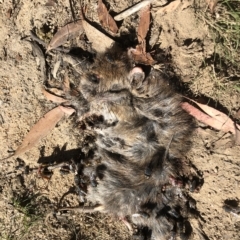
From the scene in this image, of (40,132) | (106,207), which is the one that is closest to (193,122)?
(106,207)

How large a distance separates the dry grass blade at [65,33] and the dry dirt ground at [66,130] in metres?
0.08

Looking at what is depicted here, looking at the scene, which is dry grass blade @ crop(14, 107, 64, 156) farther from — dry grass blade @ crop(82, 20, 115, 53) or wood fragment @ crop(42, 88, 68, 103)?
dry grass blade @ crop(82, 20, 115, 53)

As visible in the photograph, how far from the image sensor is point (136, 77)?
16.7ft

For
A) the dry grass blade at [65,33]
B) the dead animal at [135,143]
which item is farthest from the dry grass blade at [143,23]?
the dry grass blade at [65,33]

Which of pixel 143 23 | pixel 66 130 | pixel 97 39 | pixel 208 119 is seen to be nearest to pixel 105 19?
pixel 97 39

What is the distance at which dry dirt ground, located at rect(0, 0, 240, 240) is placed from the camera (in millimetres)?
5180

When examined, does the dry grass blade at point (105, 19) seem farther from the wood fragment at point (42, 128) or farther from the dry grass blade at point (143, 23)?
the wood fragment at point (42, 128)

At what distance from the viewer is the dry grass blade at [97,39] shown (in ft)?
17.1

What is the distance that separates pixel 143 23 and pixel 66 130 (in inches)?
65.5

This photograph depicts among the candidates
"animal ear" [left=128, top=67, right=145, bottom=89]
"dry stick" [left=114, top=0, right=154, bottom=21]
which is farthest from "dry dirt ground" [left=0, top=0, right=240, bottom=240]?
"animal ear" [left=128, top=67, right=145, bottom=89]

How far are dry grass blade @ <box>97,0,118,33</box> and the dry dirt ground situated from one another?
0.28 feet

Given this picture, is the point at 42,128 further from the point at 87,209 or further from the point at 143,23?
the point at 143,23

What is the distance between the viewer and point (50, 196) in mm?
5734

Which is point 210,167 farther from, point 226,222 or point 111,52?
point 111,52
